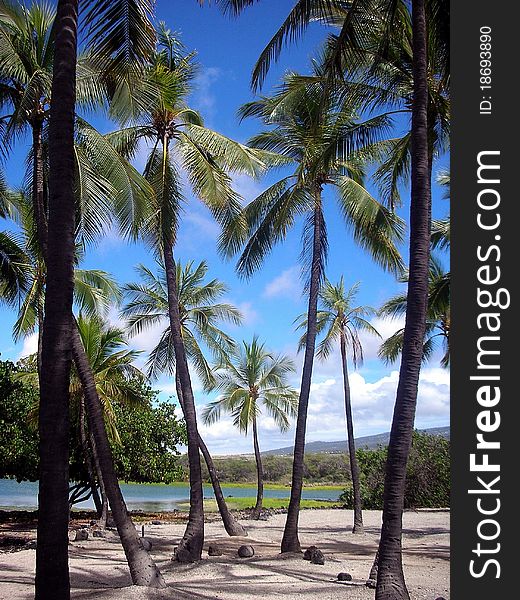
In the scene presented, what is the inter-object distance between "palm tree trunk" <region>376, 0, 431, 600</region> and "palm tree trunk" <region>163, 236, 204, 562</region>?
672 cm

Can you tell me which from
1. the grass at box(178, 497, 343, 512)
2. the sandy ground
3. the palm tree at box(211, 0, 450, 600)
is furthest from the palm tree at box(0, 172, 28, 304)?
the grass at box(178, 497, 343, 512)

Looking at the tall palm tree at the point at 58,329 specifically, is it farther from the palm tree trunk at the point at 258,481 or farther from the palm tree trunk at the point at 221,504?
the palm tree trunk at the point at 258,481

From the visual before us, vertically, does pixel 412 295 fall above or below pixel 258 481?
above

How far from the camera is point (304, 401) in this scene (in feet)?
51.1

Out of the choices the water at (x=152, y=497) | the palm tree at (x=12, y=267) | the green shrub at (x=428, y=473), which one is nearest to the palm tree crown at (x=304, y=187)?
the palm tree at (x=12, y=267)

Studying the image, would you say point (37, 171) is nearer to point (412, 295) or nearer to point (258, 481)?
point (412, 295)

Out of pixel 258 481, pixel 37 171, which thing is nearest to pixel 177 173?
pixel 37 171

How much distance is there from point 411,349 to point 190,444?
7.94 m

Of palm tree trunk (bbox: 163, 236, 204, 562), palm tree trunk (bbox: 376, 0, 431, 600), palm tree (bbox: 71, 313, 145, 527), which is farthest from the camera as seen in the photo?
palm tree (bbox: 71, 313, 145, 527)

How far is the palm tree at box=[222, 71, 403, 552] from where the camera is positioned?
48.8 feet

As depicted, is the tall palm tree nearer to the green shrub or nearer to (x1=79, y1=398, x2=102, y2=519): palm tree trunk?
(x1=79, y1=398, x2=102, y2=519): palm tree trunk

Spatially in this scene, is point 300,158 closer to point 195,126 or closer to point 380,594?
point 195,126

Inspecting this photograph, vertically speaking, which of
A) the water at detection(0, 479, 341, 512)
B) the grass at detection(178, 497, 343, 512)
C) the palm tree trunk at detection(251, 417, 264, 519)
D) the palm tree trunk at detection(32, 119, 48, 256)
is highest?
the palm tree trunk at detection(32, 119, 48, 256)

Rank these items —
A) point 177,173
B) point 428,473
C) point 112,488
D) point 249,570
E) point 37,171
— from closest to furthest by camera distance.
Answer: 1. point 112,488
2. point 37,171
3. point 249,570
4. point 177,173
5. point 428,473
